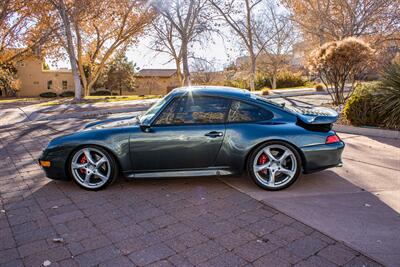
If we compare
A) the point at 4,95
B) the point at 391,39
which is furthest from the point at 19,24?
the point at 391,39

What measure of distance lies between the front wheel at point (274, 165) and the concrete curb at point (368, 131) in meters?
4.06

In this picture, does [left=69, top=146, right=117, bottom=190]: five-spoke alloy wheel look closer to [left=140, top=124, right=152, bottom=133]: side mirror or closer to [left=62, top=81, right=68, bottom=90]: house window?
[left=140, top=124, right=152, bottom=133]: side mirror

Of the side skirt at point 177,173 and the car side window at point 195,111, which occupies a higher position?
the car side window at point 195,111

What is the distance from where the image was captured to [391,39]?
20922 mm

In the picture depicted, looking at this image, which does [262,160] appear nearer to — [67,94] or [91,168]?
[91,168]

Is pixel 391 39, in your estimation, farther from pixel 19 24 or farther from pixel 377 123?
pixel 19 24

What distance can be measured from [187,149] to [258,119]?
0.99 meters

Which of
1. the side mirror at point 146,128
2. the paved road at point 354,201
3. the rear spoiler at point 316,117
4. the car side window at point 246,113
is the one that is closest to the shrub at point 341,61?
the paved road at point 354,201

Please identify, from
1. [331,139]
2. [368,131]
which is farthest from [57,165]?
[368,131]

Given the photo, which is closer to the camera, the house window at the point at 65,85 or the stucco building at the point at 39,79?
the stucco building at the point at 39,79

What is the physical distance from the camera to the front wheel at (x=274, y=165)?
3.90 m

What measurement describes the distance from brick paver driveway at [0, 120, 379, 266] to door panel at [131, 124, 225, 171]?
1.31 ft

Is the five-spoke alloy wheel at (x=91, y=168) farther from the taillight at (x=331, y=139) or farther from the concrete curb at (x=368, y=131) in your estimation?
the concrete curb at (x=368, y=131)

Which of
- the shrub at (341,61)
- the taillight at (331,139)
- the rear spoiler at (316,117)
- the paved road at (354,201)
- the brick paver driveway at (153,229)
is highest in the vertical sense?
the shrub at (341,61)
